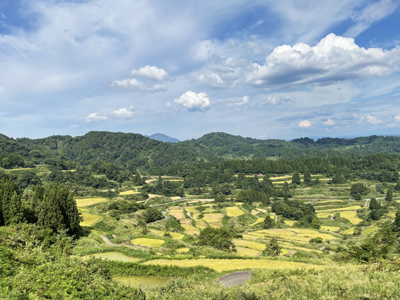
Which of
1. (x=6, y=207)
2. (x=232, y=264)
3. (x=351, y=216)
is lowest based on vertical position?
(x=351, y=216)

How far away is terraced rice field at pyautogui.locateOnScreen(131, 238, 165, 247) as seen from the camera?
39950 millimetres

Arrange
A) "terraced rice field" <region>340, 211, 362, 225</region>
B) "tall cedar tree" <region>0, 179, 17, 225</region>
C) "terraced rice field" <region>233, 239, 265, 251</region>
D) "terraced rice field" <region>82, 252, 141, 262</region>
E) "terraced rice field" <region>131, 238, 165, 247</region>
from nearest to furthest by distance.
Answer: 1. "terraced rice field" <region>82, 252, 141, 262</region>
2. "tall cedar tree" <region>0, 179, 17, 225</region>
3. "terraced rice field" <region>131, 238, 165, 247</region>
4. "terraced rice field" <region>233, 239, 265, 251</region>
5. "terraced rice field" <region>340, 211, 362, 225</region>

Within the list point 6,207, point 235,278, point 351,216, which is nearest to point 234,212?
point 351,216

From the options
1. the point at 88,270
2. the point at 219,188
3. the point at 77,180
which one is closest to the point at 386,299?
the point at 88,270

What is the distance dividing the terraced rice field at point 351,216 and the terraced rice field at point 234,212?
38603 mm

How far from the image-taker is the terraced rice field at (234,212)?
91225mm

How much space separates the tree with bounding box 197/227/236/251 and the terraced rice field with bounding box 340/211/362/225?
6601cm

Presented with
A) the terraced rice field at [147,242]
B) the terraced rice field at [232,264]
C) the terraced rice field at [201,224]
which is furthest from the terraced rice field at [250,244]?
the terraced rice field at [201,224]

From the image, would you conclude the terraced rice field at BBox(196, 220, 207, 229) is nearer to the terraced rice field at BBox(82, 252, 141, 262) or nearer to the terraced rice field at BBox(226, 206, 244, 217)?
the terraced rice field at BBox(226, 206, 244, 217)

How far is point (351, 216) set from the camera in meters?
90.9

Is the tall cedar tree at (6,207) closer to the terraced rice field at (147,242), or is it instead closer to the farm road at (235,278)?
the terraced rice field at (147,242)

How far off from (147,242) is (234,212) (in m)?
58.6

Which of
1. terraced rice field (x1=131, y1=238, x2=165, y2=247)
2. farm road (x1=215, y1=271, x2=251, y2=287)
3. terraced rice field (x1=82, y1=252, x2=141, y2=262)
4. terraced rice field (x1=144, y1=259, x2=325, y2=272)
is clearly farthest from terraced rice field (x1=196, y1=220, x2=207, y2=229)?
farm road (x1=215, y1=271, x2=251, y2=287)

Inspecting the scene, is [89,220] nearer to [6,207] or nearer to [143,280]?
[6,207]
